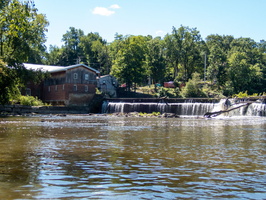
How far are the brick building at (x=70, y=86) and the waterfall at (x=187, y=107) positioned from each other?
18.2 ft

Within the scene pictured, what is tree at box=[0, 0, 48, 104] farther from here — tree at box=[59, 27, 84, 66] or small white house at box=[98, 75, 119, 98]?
tree at box=[59, 27, 84, 66]

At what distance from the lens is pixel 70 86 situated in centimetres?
5925

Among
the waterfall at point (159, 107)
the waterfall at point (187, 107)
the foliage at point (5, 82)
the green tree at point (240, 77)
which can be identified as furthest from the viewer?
the green tree at point (240, 77)

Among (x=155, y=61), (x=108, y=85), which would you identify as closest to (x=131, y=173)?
(x=108, y=85)

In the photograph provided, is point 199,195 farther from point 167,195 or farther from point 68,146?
point 68,146

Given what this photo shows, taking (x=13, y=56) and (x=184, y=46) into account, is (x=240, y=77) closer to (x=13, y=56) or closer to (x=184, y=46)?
(x=184, y=46)

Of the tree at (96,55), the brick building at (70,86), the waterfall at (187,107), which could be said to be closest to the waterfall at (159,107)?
the waterfall at (187,107)

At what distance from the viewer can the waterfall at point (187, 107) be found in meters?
42.5

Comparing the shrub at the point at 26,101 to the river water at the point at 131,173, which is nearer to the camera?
the river water at the point at 131,173

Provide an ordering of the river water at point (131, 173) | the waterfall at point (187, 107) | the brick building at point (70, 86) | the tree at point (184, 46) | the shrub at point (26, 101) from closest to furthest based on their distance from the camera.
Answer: the river water at point (131, 173) < the waterfall at point (187, 107) < the shrub at point (26, 101) < the brick building at point (70, 86) < the tree at point (184, 46)

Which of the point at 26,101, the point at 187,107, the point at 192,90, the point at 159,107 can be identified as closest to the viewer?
the point at 187,107

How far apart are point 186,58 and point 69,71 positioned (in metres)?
32.9

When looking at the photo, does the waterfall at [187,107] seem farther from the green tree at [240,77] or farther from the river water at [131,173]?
the river water at [131,173]

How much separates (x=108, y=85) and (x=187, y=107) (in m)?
28.8
